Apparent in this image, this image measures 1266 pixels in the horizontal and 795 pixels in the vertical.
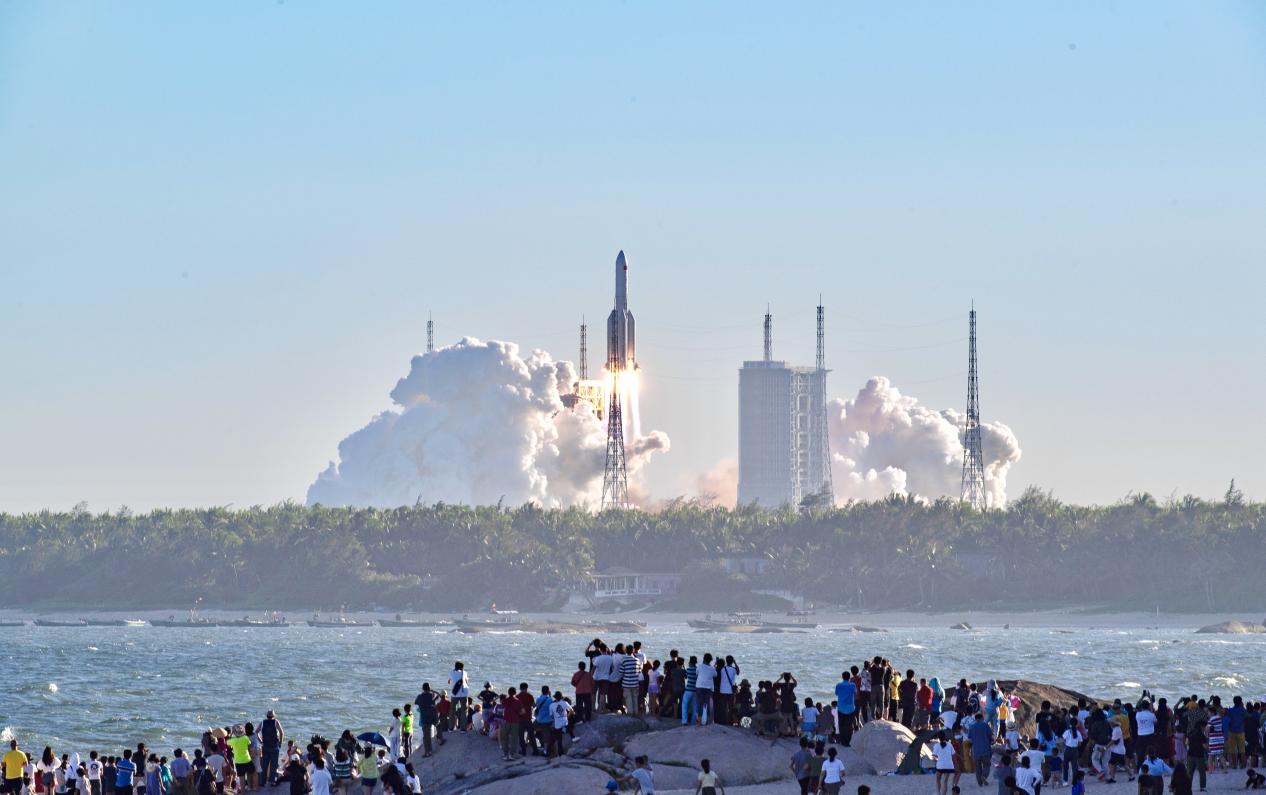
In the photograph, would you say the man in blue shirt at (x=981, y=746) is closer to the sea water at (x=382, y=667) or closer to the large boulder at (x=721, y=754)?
the large boulder at (x=721, y=754)

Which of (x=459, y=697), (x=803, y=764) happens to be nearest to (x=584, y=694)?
(x=459, y=697)

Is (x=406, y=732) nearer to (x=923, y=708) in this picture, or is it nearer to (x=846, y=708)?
(x=846, y=708)

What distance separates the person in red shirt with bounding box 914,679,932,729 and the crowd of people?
2 centimetres

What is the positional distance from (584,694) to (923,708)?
8333 millimetres

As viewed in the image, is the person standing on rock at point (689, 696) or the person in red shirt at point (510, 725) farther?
the person standing on rock at point (689, 696)

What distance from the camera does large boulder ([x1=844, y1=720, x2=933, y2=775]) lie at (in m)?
48.2

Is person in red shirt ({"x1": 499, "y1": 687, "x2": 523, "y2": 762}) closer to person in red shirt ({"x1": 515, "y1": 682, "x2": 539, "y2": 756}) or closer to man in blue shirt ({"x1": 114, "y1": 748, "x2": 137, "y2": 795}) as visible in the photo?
person in red shirt ({"x1": 515, "y1": 682, "x2": 539, "y2": 756})

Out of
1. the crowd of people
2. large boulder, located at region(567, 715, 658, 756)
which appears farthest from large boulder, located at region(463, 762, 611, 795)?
large boulder, located at region(567, 715, 658, 756)

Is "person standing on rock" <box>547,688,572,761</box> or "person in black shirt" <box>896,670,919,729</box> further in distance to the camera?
"person in black shirt" <box>896,670,919,729</box>

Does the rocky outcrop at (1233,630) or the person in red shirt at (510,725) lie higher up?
the rocky outcrop at (1233,630)

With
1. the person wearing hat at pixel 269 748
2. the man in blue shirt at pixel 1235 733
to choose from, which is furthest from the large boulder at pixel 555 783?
the man in blue shirt at pixel 1235 733

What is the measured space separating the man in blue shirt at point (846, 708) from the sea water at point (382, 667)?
123 feet

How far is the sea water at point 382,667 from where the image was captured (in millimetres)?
96062

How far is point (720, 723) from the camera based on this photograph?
49.1 m
